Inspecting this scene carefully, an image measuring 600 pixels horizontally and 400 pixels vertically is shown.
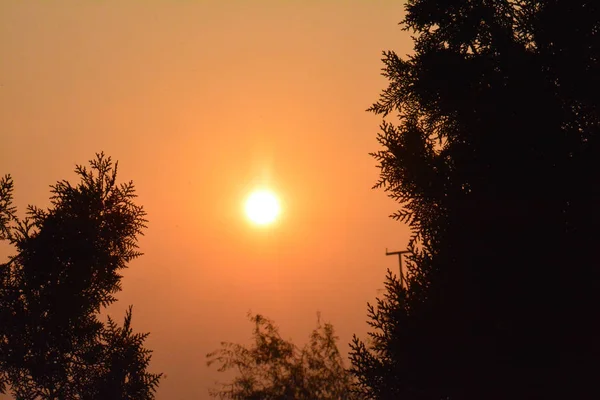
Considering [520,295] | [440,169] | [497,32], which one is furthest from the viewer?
[497,32]

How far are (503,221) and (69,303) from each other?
25.0 ft

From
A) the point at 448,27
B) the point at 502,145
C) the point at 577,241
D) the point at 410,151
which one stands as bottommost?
the point at 577,241

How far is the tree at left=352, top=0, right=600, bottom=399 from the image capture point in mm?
7020

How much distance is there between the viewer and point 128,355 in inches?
388

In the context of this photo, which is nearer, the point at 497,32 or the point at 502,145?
the point at 502,145

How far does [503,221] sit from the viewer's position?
7582 millimetres

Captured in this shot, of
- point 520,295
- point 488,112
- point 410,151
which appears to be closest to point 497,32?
point 488,112

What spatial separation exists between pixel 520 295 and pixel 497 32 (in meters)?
4.90

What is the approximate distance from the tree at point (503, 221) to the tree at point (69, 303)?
183 inches

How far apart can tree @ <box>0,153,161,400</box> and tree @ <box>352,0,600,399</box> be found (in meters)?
4.64

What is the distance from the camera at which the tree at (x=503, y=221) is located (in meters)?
7.02

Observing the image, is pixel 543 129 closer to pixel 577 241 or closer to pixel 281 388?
pixel 577 241

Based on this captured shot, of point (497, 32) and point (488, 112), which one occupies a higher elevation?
point (497, 32)

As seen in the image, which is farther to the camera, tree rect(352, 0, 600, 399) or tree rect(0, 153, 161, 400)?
tree rect(0, 153, 161, 400)
